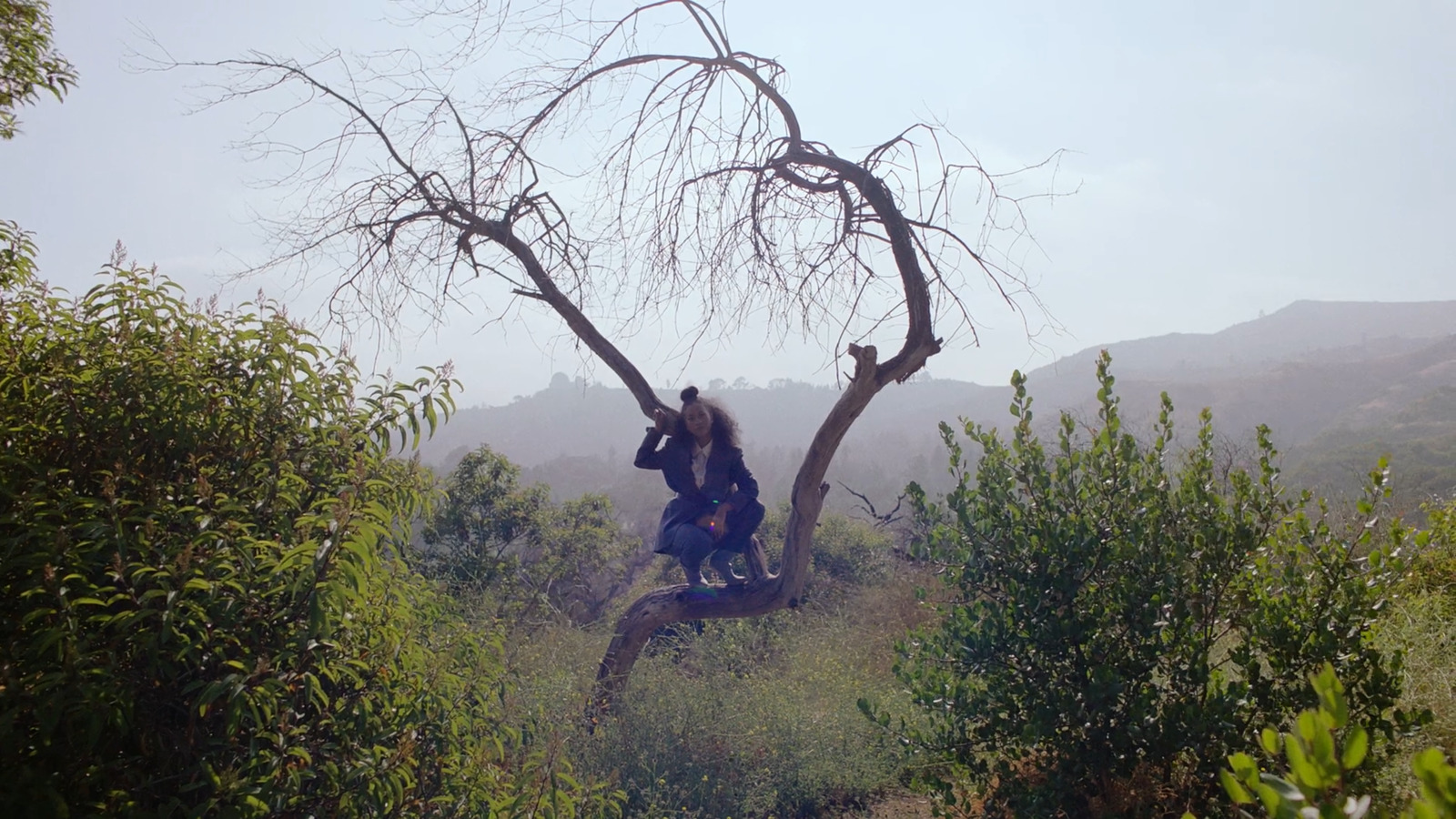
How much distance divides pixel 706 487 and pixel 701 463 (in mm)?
181

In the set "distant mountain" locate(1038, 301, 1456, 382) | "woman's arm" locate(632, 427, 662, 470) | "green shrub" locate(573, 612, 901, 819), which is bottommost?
"green shrub" locate(573, 612, 901, 819)

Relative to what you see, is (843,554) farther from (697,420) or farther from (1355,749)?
(1355,749)

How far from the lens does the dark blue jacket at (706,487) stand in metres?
5.38

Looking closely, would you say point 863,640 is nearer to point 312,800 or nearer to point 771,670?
point 771,670

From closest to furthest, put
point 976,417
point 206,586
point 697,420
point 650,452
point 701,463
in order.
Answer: point 206,586, point 697,420, point 650,452, point 701,463, point 976,417

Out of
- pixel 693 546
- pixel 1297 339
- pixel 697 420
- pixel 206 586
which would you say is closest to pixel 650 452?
pixel 697 420

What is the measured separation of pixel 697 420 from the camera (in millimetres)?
5242

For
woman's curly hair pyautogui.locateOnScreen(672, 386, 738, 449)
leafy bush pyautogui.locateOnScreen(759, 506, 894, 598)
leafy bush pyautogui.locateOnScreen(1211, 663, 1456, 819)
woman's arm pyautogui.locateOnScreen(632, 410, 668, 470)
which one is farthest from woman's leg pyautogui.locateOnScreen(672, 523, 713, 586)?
leafy bush pyautogui.locateOnScreen(1211, 663, 1456, 819)

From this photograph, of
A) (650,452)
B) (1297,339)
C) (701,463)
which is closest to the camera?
(650,452)

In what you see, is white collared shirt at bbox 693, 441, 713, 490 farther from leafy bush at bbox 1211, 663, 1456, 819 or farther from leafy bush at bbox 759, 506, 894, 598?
leafy bush at bbox 1211, 663, 1456, 819

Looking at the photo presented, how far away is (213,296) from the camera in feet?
6.89

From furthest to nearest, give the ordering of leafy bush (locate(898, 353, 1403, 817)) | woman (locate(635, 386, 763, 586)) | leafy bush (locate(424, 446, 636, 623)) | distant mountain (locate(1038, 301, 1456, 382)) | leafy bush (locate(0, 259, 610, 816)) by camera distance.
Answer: distant mountain (locate(1038, 301, 1456, 382)), leafy bush (locate(424, 446, 636, 623)), woman (locate(635, 386, 763, 586)), leafy bush (locate(898, 353, 1403, 817)), leafy bush (locate(0, 259, 610, 816))

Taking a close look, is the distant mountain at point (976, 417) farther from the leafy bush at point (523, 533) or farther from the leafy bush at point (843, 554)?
the leafy bush at point (523, 533)

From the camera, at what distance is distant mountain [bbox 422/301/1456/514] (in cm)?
1802
